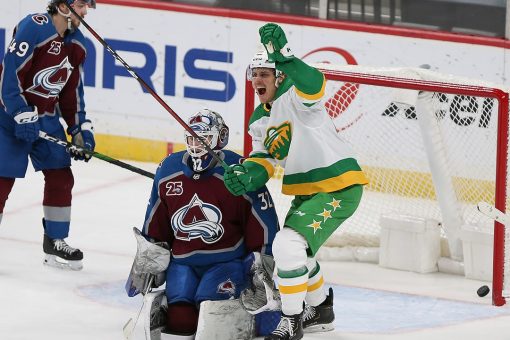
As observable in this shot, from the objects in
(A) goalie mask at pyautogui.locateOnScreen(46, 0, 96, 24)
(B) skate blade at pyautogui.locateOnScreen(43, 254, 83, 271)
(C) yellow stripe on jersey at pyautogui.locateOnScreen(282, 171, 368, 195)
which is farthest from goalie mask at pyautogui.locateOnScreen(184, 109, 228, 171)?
(B) skate blade at pyautogui.locateOnScreen(43, 254, 83, 271)

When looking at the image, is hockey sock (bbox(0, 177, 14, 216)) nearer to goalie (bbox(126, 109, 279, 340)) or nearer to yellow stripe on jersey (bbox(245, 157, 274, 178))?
goalie (bbox(126, 109, 279, 340))

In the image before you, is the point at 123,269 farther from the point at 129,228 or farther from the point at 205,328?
the point at 205,328

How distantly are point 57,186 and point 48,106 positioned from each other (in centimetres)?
33

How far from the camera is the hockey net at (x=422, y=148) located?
5.76m

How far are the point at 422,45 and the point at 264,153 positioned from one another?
247 centimetres

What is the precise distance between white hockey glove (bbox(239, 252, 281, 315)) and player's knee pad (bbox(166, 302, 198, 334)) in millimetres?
176

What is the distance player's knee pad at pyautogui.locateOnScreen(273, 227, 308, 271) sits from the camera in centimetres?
477

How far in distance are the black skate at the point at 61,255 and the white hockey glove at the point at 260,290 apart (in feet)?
4.25

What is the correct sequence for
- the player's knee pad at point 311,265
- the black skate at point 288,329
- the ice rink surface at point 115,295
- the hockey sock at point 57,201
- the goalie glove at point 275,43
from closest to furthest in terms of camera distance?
the goalie glove at point 275,43 → the black skate at point 288,329 → the player's knee pad at point 311,265 → the ice rink surface at point 115,295 → the hockey sock at point 57,201

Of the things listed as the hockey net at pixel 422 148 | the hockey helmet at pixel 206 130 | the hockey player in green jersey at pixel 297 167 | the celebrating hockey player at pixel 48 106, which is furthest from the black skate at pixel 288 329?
the celebrating hockey player at pixel 48 106

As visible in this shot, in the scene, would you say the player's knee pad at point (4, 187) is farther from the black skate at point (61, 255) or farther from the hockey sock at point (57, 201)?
the black skate at point (61, 255)

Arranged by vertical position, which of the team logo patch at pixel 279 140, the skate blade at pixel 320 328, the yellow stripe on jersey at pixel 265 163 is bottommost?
the skate blade at pixel 320 328

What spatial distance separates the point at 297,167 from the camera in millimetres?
4984

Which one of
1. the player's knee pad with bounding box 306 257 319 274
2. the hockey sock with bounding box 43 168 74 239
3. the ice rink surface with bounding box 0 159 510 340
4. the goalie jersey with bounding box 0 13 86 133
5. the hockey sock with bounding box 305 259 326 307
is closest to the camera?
the player's knee pad with bounding box 306 257 319 274
